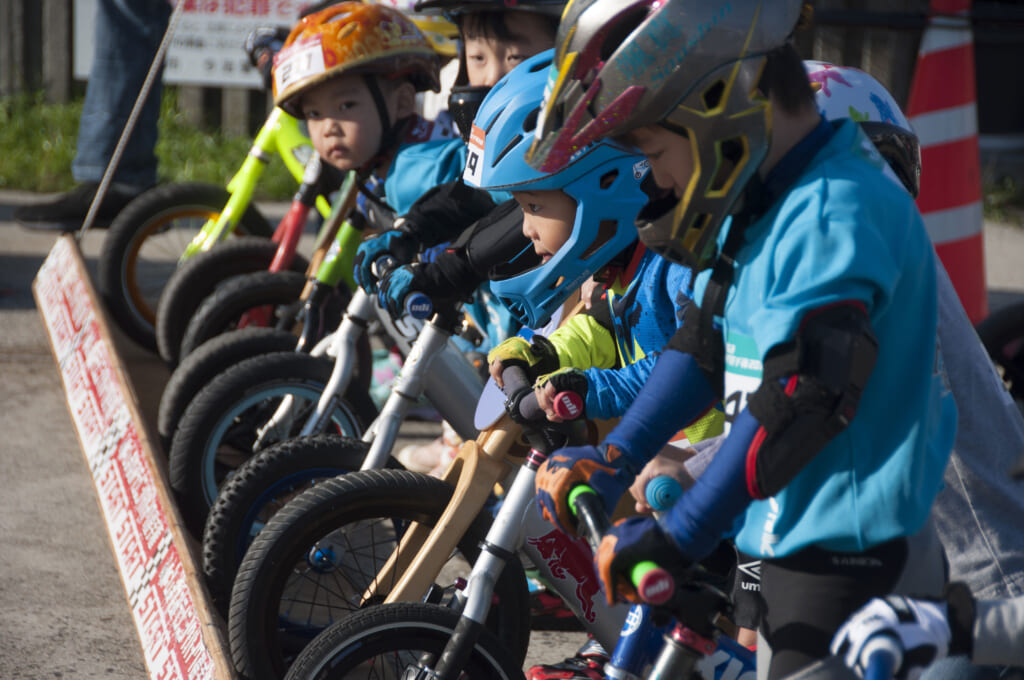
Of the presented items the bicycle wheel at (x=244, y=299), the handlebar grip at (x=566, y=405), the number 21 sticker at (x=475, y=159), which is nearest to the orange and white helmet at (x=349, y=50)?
the bicycle wheel at (x=244, y=299)

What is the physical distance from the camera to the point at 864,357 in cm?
168

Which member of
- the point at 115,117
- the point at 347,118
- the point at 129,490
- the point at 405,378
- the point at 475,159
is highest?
the point at 475,159

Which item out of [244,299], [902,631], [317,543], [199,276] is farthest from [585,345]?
[199,276]

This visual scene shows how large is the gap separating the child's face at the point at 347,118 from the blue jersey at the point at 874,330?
2.26m

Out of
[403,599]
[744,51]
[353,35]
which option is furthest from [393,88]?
[744,51]

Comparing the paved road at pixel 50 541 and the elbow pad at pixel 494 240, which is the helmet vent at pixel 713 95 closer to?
the elbow pad at pixel 494 240

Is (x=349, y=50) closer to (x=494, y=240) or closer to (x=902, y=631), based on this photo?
(x=494, y=240)

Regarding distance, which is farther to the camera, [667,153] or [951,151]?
[951,151]

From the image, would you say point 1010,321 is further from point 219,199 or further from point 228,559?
point 219,199

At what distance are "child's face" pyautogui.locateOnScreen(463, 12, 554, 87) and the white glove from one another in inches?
90.9

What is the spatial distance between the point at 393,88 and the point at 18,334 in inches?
111

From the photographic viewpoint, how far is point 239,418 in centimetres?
367

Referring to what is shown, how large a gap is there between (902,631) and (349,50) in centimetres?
273

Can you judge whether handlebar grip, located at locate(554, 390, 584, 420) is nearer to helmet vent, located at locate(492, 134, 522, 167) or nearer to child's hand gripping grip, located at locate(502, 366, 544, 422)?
child's hand gripping grip, located at locate(502, 366, 544, 422)
